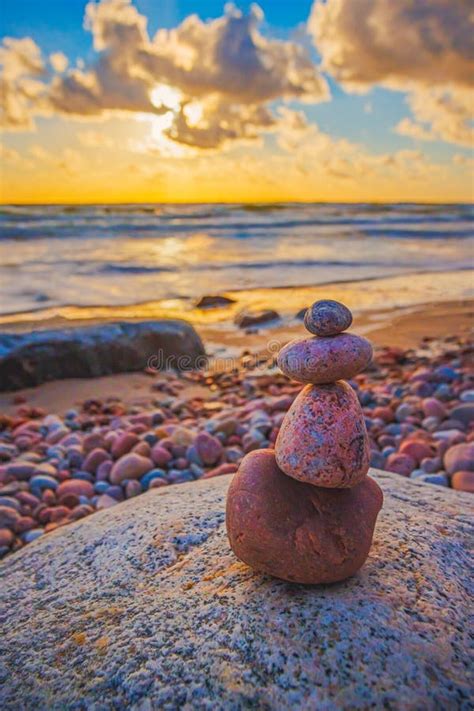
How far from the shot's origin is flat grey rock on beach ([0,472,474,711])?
1.48 meters

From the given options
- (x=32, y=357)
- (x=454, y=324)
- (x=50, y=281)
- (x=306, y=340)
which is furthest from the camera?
(x=50, y=281)

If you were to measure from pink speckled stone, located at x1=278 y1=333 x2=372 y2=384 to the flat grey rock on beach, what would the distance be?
67 cm

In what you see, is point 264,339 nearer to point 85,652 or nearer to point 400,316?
point 400,316

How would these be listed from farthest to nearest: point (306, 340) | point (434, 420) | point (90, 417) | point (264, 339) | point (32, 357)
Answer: point (264, 339) < point (32, 357) < point (90, 417) < point (434, 420) < point (306, 340)

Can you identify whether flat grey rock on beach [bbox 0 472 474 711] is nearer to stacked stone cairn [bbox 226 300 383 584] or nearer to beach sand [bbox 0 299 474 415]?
stacked stone cairn [bbox 226 300 383 584]

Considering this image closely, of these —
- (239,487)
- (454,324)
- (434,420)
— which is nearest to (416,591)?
(239,487)

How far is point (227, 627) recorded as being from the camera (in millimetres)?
1700

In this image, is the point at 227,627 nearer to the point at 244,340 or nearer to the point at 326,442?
the point at 326,442

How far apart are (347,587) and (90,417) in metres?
3.95

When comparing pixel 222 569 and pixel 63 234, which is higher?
pixel 63 234

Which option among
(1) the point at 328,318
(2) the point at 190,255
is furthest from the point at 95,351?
(2) the point at 190,255

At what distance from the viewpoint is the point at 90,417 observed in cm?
539

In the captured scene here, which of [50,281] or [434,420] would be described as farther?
[50,281]

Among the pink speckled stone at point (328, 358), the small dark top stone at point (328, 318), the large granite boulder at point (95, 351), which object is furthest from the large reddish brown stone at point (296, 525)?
the large granite boulder at point (95, 351)
